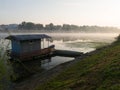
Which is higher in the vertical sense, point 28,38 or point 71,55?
point 28,38

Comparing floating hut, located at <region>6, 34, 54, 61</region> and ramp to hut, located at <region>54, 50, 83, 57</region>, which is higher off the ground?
floating hut, located at <region>6, 34, 54, 61</region>

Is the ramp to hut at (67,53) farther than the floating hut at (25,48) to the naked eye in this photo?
Yes

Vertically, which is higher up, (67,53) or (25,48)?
(25,48)

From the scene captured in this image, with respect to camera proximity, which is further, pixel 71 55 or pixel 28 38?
pixel 71 55

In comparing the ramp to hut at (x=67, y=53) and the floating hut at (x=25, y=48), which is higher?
the floating hut at (x=25, y=48)

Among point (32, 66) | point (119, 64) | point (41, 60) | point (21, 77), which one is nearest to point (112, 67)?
point (119, 64)

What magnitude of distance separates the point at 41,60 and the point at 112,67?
29719 mm

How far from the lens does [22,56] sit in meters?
39.7

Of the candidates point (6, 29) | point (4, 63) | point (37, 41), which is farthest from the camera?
point (37, 41)

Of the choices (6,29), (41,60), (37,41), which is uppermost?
(6,29)

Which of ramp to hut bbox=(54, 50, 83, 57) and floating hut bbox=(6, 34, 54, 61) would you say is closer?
floating hut bbox=(6, 34, 54, 61)

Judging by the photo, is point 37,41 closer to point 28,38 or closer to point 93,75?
point 28,38

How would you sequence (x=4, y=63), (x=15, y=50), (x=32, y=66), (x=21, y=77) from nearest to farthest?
(x=4, y=63) < (x=21, y=77) < (x=32, y=66) < (x=15, y=50)

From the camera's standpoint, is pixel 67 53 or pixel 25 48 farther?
pixel 67 53
